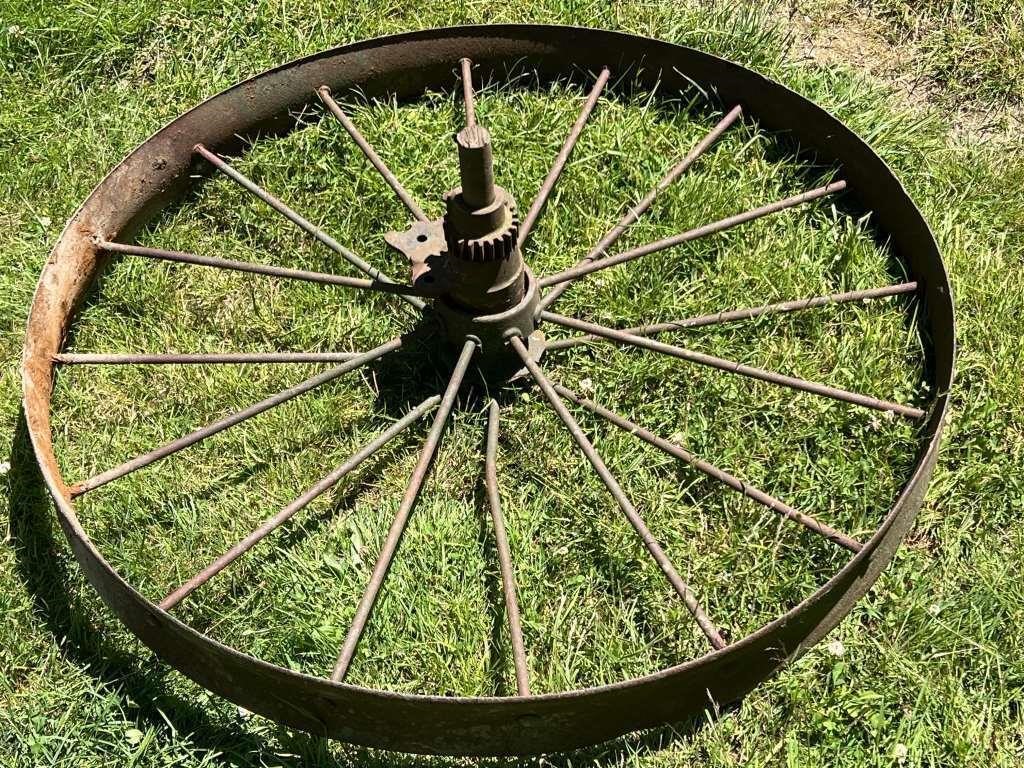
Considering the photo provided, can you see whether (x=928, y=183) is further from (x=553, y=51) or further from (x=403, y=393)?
(x=403, y=393)

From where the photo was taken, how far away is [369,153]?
2713 millimetres

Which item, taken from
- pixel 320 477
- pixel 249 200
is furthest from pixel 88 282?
pixel 320 477

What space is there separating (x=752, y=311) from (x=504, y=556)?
0.89 meters

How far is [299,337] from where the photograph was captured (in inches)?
109

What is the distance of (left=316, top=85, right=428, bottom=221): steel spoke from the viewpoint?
2674mm

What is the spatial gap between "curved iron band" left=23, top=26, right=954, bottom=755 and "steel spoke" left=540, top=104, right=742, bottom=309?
6.1 inches

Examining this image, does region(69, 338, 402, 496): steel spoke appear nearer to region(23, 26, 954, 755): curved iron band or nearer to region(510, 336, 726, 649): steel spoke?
region(23, 26, 954, 755): curved iron band

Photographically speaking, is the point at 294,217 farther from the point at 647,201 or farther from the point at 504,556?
the point at 504,556

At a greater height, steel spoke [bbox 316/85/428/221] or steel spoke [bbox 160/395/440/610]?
steel spoke [bbox 316/85/428/221]

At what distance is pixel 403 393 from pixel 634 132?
97 centimetres

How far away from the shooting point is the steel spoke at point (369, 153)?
8.77 ft

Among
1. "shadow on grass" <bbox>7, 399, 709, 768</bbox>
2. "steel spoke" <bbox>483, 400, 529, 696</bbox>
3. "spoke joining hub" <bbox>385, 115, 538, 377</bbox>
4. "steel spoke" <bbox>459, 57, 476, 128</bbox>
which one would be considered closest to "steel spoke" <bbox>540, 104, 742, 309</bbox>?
"spoke joining hub" <bbox>385, 115, 538, 377</bbox>

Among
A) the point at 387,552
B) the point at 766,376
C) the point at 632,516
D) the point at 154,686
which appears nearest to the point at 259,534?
the point at 387,552

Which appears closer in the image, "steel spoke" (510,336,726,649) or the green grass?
"steel spoke" (510,336,726,649)
